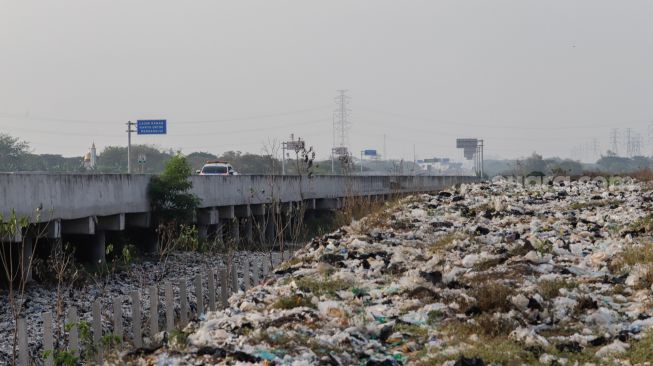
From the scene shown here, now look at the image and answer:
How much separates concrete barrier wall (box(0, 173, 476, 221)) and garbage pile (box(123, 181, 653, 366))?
455 cm

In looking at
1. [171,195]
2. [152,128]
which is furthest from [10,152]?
[171,195]

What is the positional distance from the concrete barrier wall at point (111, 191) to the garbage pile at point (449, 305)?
4552 millimetres

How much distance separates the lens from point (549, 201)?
22.2 meters

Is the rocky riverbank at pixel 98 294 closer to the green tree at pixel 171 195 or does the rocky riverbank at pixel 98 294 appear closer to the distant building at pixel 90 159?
the green tree at pixel 171 195

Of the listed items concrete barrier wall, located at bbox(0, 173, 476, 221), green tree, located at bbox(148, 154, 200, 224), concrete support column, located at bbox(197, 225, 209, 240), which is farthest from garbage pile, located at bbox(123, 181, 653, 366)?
concrete support column, located at bbox(197, 225, 209, 240)

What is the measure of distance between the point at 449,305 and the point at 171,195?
1399 cm

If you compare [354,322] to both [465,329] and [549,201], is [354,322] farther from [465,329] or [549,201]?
[549,201]

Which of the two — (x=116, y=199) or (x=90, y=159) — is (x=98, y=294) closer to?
(x=116, y=199)

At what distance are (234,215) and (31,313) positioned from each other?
44.5ft

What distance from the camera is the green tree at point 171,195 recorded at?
21797 millimetres

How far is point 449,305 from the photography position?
895 cm

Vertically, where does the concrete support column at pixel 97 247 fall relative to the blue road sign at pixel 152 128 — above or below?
below

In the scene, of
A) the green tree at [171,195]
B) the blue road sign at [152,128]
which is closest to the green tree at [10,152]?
the blue road sign at [152,128]

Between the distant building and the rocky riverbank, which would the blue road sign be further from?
the rocky riverbank
